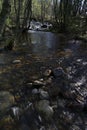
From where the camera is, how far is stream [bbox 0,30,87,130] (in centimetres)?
467

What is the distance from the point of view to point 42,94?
590 centimetres

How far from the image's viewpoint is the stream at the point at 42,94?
467 centimetres

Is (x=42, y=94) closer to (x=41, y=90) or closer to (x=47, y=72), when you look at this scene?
(x=41, y=90)

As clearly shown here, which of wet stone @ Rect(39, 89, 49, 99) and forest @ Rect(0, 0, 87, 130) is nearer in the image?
forest @ Rect(0, 0, 87, 130)

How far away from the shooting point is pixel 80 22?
22297mm

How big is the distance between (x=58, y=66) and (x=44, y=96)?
3.14 meters

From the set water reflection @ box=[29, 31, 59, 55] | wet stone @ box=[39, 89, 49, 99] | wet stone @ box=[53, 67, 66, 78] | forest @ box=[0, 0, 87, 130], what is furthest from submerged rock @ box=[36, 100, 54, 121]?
water reflection @ box=[29, 31, 59, 55]

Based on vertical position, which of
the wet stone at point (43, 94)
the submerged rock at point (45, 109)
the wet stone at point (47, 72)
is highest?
the wet stone at point (47, 72)

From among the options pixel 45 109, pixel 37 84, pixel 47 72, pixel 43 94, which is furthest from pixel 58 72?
pixel 45 109

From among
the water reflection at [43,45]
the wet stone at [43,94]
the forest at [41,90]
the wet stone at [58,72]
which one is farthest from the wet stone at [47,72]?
the water reflection at [43,45]

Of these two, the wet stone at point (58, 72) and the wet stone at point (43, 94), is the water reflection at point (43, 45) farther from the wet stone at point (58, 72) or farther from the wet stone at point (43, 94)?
the wet stone at point (43, 94)

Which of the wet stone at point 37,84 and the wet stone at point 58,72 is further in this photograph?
the wet stone at point 58,72

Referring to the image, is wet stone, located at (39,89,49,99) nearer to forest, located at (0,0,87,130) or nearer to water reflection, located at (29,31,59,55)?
forest, located at (0,0,87,130)

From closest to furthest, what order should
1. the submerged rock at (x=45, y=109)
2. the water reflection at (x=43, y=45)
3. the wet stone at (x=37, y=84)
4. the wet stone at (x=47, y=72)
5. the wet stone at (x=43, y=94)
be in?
1. the submerged rock at (x=45, y=109)
2. the wet stone at (x=43, y=94)
3. the wet stone at (x=37, y=84)
4. the wet stone at (x=47, y=72)
5. the water reflection at (x=43, y=45)
